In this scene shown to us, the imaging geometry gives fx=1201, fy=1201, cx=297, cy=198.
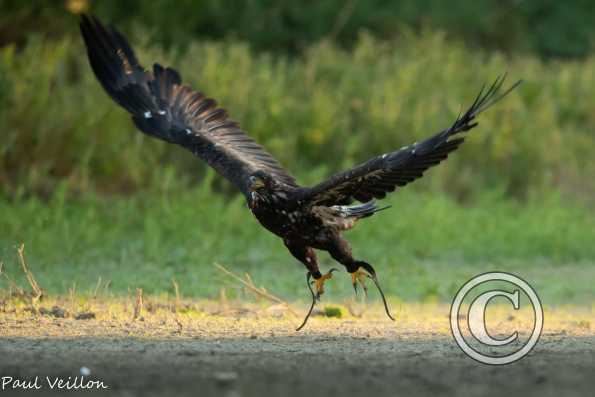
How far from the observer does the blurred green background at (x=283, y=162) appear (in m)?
9.84

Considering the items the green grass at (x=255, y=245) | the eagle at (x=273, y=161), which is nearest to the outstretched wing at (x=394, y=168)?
the eagle at (x=273, y=161)

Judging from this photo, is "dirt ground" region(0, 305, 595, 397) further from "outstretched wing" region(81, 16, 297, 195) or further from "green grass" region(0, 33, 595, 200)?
"green grass" region(0, 33, 595, 200)

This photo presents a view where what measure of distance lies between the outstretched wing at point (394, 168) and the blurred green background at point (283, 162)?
2.32 m

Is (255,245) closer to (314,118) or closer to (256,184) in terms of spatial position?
(314,118)

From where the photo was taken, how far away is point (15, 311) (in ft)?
23.7

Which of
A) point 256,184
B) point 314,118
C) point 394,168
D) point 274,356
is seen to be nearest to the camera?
point 274,356

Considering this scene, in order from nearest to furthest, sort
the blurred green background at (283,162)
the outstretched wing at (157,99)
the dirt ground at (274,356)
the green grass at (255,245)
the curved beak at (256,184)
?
the dirt ground at (274,356), the curved beak at (256,184), the outstretched wing at (157,99), the green grass at (255,245), the blurred green background at (283,162)

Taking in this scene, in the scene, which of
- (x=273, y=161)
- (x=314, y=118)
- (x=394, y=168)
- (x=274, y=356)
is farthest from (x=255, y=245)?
(x=274, y=356)

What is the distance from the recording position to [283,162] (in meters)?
12.1

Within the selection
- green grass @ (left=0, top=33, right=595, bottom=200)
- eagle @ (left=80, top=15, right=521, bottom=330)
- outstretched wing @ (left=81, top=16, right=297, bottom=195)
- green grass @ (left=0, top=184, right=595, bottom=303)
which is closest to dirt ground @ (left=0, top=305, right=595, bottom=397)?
eagle @ (left=80, top=15, right=521, bottom=330)

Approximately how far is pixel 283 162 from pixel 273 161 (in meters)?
4.13

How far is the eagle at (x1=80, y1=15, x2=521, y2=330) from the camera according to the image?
6.41 metres

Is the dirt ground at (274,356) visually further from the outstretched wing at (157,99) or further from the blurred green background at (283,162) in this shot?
the blurred green background at (283,162)

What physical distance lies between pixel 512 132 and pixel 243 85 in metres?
3.14
